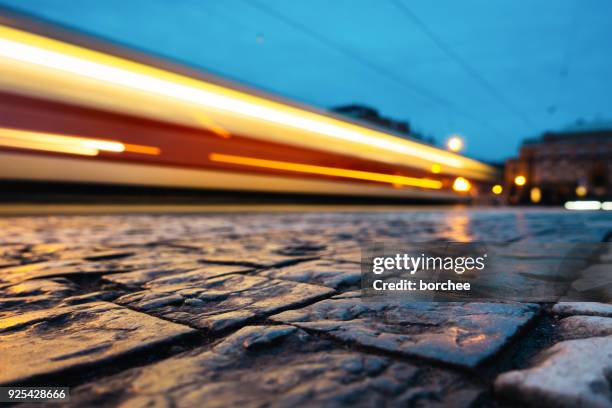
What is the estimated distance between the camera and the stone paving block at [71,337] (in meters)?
0.91

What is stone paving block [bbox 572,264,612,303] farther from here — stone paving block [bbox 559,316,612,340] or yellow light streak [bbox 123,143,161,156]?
yellow light streak [bbox 123,143,161,156]

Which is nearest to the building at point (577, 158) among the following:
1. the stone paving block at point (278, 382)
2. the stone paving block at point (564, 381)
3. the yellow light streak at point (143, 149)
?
the yellow light streak at point (143, 149)

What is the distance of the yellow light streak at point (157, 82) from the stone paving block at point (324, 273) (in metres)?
4.02

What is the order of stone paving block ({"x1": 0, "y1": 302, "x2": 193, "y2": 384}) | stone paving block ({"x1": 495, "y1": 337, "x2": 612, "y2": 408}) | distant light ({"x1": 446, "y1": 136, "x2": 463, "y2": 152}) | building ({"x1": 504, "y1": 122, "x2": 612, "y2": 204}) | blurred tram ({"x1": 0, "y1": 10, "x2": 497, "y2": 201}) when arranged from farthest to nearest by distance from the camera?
building ({"x1": 504, "y1": 122, "x2": 612, "y2": 204}), distant light ({"x1": 446, "y1": 136, "x2": 463, "y2": 152}), blurred tram ({"x1": 0, "y1": 10, "x2": 497, "y2": 201}), stone paving block ({"x1": 0, "y1": 302, "x2": 193, "y2": 384}), stone paving block ({"x1": 495, "y1": 337, "x2": 612, "y2": 408})

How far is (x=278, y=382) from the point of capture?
32.4 inches

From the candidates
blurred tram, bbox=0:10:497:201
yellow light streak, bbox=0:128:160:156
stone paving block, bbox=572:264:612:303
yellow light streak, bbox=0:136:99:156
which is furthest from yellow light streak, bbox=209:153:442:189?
stone paving block, bbox=572:264:612:303

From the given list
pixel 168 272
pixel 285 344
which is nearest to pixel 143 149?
pixel 168 272

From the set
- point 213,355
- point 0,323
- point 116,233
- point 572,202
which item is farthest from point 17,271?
point 572,202

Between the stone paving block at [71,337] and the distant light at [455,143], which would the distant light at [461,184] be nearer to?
the distant light at [455,143]

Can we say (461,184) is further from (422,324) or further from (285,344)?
(285,344)

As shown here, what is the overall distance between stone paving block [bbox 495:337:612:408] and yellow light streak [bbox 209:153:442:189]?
590 centimetres

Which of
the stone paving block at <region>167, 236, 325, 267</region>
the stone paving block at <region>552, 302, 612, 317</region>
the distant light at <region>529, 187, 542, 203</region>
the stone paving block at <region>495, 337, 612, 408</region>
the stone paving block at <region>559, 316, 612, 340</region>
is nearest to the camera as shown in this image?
the stone paving block at <region>495, 337, 612, 408</region>

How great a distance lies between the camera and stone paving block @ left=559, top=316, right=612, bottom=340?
104cm

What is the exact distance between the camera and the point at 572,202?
17750mm
